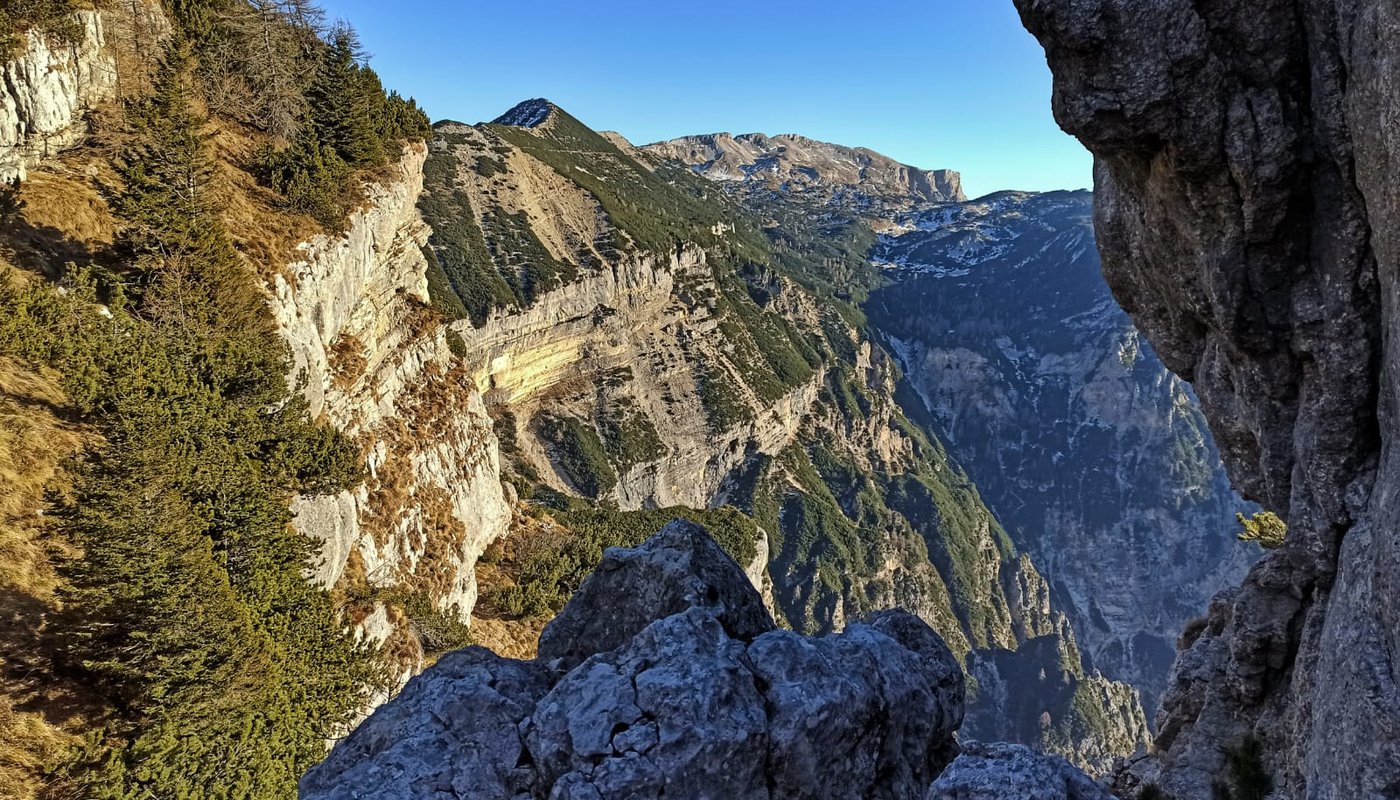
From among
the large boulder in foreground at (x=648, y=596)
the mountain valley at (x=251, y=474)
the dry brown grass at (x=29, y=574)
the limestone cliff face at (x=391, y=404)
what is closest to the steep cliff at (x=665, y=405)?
the limestone cliff face at (x=391, y=404)

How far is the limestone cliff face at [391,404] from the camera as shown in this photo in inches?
1337

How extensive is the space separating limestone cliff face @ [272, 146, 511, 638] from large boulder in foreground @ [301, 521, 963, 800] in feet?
64.4

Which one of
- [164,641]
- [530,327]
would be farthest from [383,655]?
[530,327]

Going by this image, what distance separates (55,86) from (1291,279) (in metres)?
42.0

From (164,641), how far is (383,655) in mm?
15351

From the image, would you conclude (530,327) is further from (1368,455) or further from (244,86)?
(1368,455)

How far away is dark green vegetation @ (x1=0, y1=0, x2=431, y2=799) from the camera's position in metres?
17.9

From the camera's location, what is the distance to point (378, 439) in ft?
143

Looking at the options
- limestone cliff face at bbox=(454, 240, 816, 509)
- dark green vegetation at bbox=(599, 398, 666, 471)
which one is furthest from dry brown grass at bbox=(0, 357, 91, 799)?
dark green vegetation at bbox=(599, 398, 666, 471)

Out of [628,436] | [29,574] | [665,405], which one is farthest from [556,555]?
[665,405]

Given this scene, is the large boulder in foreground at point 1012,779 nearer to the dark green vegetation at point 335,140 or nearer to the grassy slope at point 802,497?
the dark green vegetation at point 335,140

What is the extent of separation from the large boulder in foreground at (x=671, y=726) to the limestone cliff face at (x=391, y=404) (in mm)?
19633

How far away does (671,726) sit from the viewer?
1052cm

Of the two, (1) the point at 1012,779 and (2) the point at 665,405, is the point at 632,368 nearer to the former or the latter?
(2) the point at 665,405
